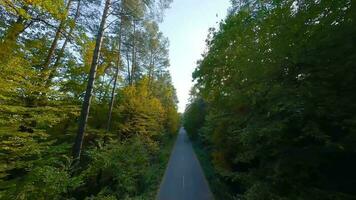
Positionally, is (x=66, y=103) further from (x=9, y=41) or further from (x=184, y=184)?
(x=184, y=184)

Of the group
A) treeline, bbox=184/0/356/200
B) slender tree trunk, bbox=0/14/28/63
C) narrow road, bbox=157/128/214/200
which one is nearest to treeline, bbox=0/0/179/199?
slender tree trunk, bbox=0/14/28/63

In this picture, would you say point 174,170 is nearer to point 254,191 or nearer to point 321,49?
point 254,191

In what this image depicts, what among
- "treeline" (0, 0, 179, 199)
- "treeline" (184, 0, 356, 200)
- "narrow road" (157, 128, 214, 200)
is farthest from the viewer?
"narrow road" (157, 128, 214, 200)

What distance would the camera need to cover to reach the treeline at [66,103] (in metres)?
6.27

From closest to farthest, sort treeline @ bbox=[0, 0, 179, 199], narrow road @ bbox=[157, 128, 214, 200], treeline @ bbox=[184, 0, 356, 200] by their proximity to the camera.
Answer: treeline @ bbox=[184, 0, 356, 200], treeline @ bbox=[0, 0, 179, 199], narrow road @ bbox=[157, 128, 214, 200]

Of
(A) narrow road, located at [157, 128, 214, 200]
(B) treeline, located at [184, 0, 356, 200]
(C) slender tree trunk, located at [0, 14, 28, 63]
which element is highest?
(C) slender tree trunk, located at [0, 14, 28, 63]

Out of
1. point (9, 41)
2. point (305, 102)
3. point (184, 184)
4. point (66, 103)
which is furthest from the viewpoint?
point (184, 184)

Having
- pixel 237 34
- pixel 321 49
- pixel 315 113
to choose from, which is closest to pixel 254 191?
pixel 315 113

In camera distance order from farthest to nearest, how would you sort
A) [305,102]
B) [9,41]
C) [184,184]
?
[184,184] < [9,41] < [305,102]

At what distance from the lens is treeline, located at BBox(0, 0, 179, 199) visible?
20.6 ft

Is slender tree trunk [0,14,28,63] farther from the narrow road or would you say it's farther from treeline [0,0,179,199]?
the narrow road

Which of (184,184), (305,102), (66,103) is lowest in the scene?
(184,184)

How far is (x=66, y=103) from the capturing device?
11500 millimetres

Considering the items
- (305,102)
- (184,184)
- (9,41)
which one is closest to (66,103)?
(9,41)
